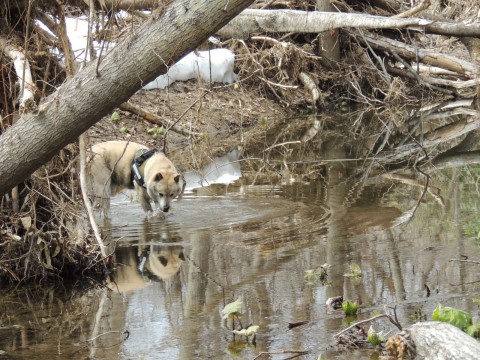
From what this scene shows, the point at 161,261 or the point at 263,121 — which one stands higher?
the point at 263,121

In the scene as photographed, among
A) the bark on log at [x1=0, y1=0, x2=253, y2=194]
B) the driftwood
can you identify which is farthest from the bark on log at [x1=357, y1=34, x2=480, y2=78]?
the driftwood

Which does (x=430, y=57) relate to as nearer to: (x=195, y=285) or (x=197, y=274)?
(x=197, y=274)

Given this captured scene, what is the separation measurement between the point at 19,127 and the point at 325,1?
14507 mm

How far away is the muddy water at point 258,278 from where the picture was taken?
19.9ft

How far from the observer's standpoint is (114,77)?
5516mm

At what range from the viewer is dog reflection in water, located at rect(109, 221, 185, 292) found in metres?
7.91

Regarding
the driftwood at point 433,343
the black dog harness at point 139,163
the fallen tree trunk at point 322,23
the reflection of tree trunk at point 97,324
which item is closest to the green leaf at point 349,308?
the driftwood at point 433,343

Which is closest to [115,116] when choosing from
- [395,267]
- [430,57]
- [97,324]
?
[430,57]

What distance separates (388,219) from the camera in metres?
9.67

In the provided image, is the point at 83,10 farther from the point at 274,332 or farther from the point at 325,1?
the point at 325,1

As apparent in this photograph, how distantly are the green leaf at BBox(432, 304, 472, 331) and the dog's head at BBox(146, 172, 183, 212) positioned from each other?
226 inches

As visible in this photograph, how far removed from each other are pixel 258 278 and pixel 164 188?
3.58 metres

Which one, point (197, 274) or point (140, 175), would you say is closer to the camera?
Answer: point (197, 274)

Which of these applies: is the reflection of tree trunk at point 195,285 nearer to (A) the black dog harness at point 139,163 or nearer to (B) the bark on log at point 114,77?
(B) the bark on log at point 114,77
